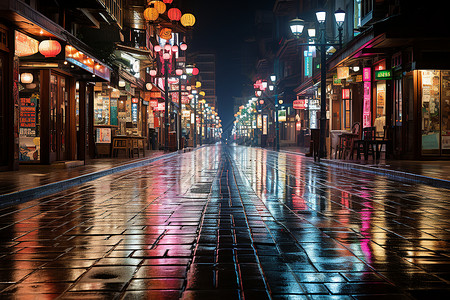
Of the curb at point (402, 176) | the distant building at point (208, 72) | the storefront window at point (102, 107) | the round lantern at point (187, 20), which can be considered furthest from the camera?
the distant building at point (208, 72)

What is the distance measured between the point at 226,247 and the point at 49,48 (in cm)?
1109

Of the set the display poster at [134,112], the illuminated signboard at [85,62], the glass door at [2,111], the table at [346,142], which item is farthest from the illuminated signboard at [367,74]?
the glass door at [2,111]

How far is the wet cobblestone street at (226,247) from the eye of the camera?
351cm

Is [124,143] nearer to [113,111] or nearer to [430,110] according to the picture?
[113,111]

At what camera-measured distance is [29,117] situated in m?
15.6

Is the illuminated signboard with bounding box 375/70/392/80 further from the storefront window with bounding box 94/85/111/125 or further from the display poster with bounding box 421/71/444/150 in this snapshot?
the storefront window with bounding box 94/85/111/125

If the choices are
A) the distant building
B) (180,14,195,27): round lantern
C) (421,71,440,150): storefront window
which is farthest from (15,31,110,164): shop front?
the distant building

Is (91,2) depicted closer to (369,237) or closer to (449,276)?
(369,237)

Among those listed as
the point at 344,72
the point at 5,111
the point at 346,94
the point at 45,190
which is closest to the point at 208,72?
the point at 346,94

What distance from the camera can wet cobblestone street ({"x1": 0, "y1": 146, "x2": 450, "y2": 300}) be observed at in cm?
351

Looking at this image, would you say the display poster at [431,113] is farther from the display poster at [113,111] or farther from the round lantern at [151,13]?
the display poster at [113,111]

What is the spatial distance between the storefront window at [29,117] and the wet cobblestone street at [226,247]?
24.2ft

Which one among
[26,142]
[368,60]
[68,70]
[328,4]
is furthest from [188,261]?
[328,4]

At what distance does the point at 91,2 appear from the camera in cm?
1781
